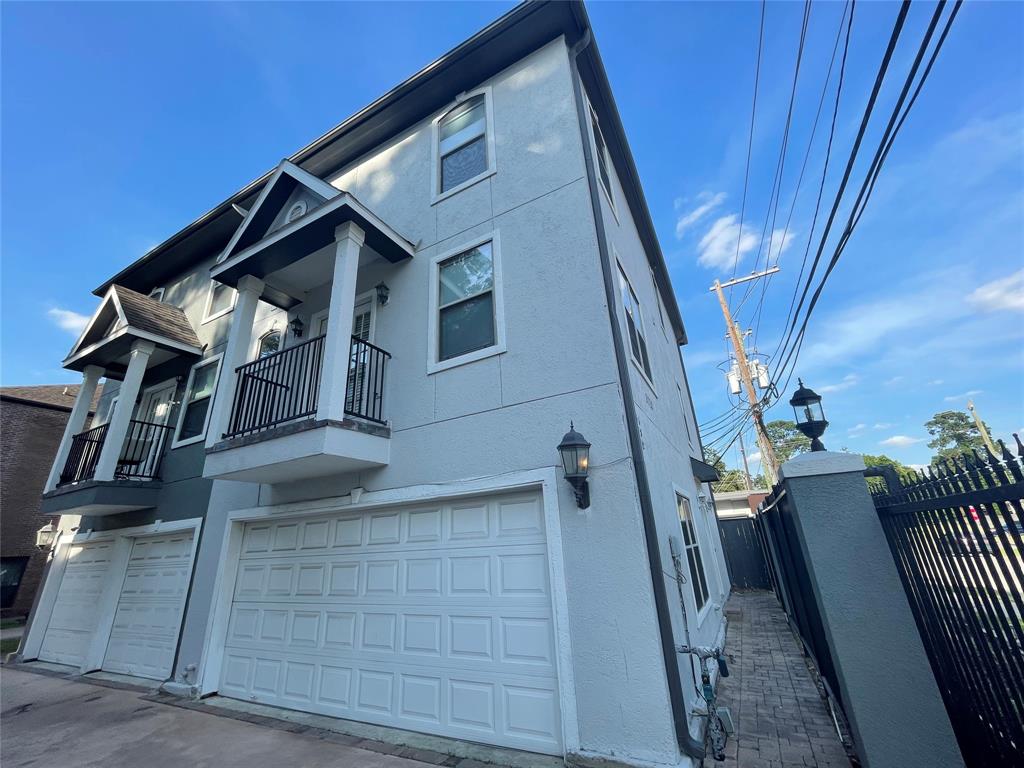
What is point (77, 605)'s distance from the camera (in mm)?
8648

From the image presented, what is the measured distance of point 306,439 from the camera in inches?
185

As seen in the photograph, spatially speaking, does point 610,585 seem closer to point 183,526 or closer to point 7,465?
point 183,526

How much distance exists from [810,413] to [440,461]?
3637 mm

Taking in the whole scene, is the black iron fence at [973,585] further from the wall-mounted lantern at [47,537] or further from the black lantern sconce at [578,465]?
the wall-mounted lantern at [47,537]

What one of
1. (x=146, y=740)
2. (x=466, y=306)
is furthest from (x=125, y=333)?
(x=466, y=306)

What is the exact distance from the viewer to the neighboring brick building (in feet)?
51.8

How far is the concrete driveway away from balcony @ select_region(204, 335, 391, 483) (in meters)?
2.77

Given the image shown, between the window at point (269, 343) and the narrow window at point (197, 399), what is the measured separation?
122cm

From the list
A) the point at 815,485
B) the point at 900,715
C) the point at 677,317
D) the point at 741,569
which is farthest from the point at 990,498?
the point at 741,569

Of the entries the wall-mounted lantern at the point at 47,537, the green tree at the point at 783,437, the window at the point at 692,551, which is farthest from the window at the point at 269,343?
the green tree at the point at 783,437

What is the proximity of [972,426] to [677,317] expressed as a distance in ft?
153

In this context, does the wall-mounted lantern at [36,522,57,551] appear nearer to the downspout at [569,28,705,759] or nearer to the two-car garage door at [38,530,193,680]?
the two-car garage door at [38,530,193,680]

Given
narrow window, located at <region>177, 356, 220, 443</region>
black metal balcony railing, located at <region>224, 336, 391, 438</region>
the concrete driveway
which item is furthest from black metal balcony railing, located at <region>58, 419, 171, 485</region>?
black metal balcony railing, located at <region>224, 336, 391, 438</region>

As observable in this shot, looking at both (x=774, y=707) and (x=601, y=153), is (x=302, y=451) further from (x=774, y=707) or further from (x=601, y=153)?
(x=601, y=153)
